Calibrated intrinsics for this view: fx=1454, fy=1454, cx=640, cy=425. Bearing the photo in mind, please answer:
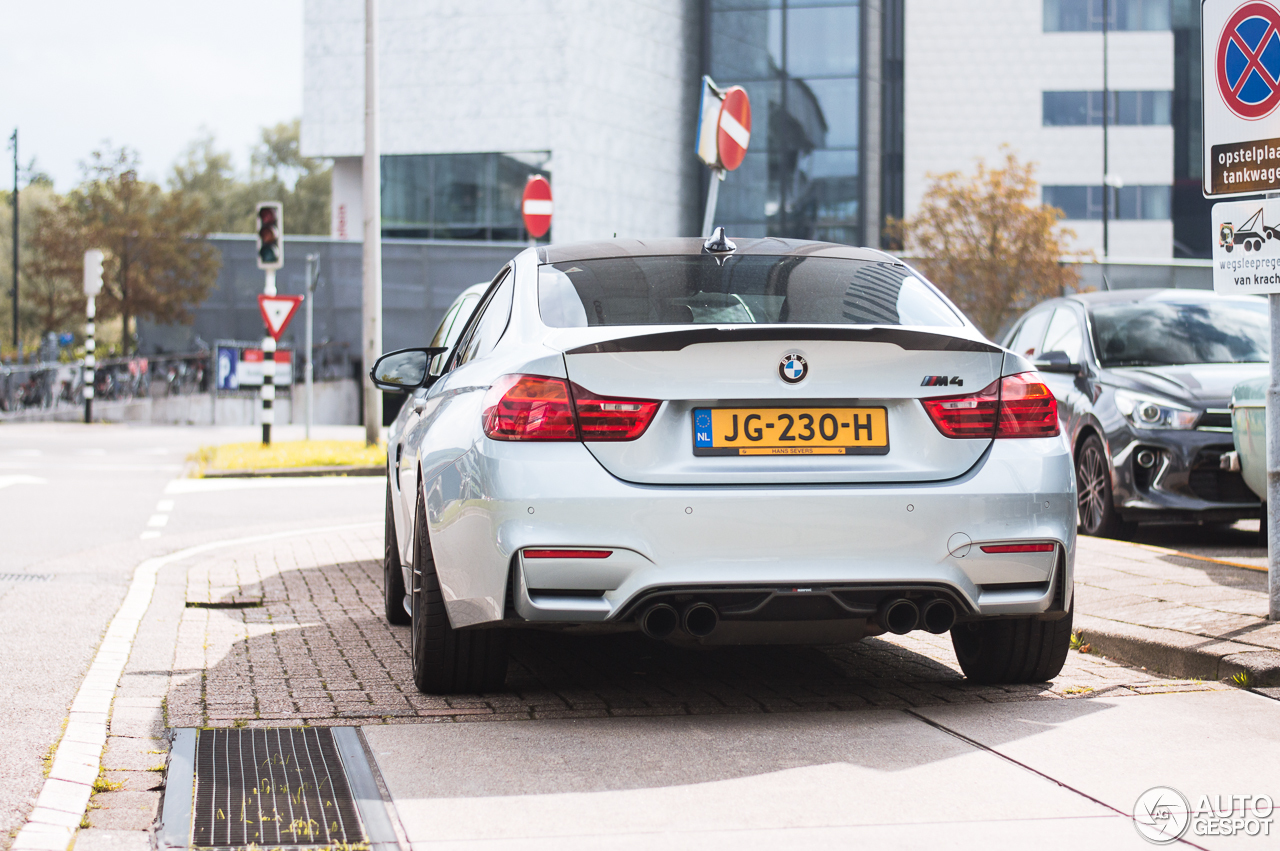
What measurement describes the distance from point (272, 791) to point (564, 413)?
1.31 m

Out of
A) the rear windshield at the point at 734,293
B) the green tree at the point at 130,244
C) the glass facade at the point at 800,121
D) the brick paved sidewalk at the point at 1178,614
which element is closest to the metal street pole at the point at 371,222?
the brick paved sidewalk at the point at 1178,614

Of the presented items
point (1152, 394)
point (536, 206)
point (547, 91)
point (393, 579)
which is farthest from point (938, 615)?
point (547, 91)

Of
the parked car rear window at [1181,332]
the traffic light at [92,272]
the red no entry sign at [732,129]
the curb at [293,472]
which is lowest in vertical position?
the curb at [293,472]

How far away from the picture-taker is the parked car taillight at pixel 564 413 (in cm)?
421

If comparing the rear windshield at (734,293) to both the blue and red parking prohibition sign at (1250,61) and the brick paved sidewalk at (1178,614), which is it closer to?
the brick paved sidewalk at (1178,614)

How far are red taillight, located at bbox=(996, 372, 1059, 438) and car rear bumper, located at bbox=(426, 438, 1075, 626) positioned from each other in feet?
0.24

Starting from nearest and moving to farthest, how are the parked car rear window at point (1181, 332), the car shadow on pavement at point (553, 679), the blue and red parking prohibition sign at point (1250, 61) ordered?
the car shadow on pavement at point (553, 679) < the blue and red parking prohibition sign at point (1250, 61) < the parked car rear window at point (1181, 332)

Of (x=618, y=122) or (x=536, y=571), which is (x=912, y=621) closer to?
(x=536, y=571)

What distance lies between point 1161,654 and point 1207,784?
1.72 meters

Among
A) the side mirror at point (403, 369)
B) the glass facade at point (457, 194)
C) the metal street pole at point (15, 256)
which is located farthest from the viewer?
the metal street pole at point (15, 256)

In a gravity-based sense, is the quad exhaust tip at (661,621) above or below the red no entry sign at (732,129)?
below

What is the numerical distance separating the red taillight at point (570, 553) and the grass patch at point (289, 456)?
12.4 meters

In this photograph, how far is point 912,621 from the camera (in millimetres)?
4363

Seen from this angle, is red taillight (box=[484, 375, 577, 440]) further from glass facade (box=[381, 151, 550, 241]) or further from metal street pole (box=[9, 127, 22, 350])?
metal street pole (box=[9, 127, 22, 350])
